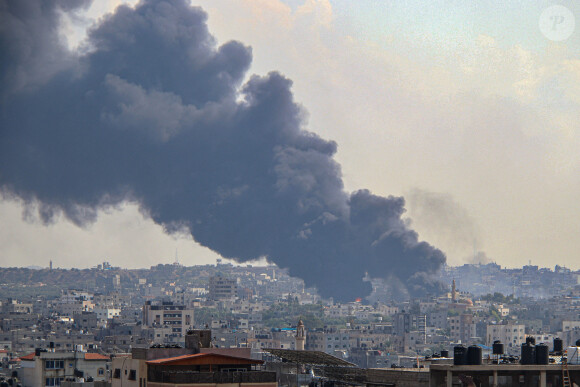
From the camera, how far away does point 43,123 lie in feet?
647

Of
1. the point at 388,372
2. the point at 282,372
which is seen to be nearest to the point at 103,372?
the point at 282,372

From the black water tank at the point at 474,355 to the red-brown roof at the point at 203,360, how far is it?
8612 millimetres

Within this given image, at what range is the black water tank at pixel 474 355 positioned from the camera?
98.0ft

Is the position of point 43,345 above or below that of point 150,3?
below

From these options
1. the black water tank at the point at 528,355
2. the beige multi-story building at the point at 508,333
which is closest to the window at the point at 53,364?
the black water tank at the point at 528,355

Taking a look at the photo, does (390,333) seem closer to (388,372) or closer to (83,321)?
(83,321)

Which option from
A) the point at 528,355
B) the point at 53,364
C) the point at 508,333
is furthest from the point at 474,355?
the point at 508,333

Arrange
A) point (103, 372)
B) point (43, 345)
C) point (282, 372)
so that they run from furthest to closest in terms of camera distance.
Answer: point (43, 345)
point (103, 372)
point (282, 372)

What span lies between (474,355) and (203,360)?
9.18 metres

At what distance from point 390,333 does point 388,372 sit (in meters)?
161

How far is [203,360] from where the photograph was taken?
120 feet

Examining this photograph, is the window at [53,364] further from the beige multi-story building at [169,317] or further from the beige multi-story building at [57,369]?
the beige multi-story building at [169,317]

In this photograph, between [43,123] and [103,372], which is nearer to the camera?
[103,372]

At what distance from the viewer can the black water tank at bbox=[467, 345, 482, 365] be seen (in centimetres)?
2988
